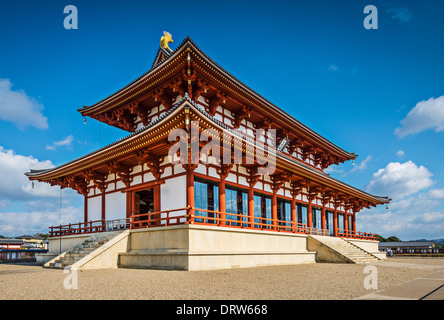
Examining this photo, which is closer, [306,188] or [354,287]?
[354,287]

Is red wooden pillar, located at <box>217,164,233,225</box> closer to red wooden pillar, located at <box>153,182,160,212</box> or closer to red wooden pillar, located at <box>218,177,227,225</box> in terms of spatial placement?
red wooden pillar, located at <box>218,177,227,225</box>

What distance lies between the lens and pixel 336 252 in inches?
933

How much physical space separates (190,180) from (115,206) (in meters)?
7.73

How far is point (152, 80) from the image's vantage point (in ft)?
72.7

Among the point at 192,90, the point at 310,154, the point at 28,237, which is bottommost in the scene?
the point at 28,237

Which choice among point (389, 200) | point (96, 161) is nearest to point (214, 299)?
point (96, 161)

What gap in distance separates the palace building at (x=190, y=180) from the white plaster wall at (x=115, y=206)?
73 millimetres

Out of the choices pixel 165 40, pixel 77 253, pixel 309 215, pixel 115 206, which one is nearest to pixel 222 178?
pixel 115 206

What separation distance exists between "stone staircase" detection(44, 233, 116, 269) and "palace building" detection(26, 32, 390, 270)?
0.09m

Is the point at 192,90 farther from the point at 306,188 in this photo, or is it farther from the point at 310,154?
the point at 310,154

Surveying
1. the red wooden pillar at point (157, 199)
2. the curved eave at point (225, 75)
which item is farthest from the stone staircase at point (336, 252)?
the red wooden pillar at point (157, 199)

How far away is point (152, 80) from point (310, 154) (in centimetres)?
1855

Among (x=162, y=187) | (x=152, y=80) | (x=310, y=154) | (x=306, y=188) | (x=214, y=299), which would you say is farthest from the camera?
(x=310, y=154)

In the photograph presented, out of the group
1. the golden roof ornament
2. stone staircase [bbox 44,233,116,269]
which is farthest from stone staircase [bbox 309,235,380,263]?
the golden roof ornament
